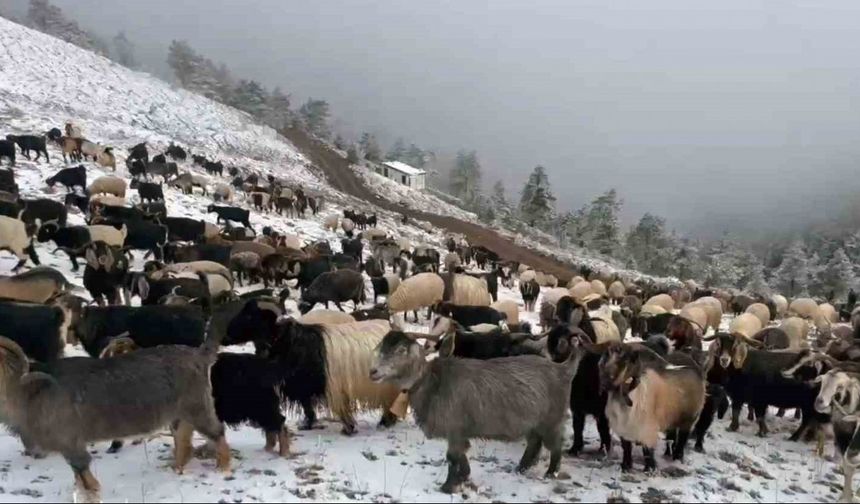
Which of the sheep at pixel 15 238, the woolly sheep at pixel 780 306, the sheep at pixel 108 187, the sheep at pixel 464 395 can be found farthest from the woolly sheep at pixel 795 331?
the sheep at pixel 108 187

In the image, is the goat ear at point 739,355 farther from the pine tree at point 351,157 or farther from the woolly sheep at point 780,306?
the pine tree at point 351,157

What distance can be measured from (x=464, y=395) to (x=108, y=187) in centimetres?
2466

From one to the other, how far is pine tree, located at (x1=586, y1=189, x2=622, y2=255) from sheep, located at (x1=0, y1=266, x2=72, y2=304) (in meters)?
76.5

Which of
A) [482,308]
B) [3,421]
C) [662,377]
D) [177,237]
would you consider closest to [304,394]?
[3,421]

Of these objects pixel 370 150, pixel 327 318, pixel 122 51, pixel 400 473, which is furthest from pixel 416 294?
pixel 122 51

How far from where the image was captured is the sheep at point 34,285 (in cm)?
1119

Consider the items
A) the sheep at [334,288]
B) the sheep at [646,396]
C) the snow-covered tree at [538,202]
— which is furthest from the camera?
the snow-covered tree at [538,202]

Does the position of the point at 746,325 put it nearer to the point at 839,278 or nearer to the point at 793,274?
the point at 839,278

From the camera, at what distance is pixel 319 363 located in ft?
28.2

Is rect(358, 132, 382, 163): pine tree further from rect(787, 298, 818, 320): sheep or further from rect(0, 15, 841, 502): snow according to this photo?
rect(0, 15, 841, 502): snow

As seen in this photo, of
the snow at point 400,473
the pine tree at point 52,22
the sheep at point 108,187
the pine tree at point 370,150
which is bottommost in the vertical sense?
the snow at point 400,473

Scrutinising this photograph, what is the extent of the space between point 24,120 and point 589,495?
46179 mm

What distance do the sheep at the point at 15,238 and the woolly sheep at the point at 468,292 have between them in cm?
1109

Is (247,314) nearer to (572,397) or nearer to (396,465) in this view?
(396,465)
